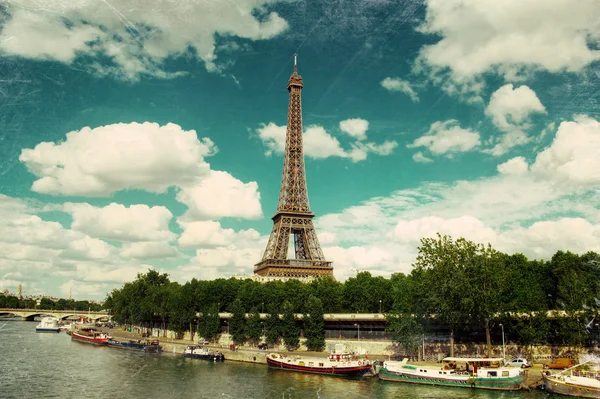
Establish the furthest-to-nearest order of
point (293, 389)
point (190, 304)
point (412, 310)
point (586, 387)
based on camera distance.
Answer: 1. point (190, 304)
2. point (412, 310)
3. point (293, 389)
4. point (586, 387)

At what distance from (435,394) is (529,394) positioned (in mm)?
9988

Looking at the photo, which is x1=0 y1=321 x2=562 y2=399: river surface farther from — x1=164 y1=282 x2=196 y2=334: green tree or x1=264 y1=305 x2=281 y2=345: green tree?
x1=164 y1=282 x2=196 y2=334: green tree

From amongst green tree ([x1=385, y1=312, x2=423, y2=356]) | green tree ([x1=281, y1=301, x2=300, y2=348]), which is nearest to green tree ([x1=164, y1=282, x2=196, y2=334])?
green tree ([x1=281, y1=301, x2=300, y2=348])

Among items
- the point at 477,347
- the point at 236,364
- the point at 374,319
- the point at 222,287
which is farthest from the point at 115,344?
the point at 477,347

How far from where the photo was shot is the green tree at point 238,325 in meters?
91.2

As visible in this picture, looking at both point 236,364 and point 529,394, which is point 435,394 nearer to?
point 529,394

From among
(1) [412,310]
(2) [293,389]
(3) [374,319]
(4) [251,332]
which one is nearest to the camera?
(2) [293,389]

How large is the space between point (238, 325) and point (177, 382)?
109 ft

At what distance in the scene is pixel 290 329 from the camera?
84.8 meters

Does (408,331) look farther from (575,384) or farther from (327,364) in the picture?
(575,384)

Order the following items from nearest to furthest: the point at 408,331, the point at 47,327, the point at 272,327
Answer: the point at 408,331 → the point at 272,327 → the point at 47,327

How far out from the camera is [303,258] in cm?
12900

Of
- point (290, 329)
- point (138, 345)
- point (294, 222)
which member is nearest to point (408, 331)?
point (290, 329)

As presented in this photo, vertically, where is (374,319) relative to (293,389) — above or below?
above
